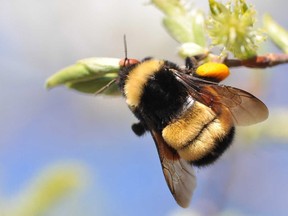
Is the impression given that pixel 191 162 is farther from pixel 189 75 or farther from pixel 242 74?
pixel 242 74

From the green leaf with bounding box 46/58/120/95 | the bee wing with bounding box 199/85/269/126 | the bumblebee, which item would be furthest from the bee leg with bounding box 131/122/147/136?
the bee wing with bounding box 199/85/269/126

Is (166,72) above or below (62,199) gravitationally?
above

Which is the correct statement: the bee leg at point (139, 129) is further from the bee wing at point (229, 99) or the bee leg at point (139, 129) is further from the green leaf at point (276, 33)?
the green leaf at point (276, 33)

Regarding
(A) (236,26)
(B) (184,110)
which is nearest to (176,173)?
(B) (184,110)

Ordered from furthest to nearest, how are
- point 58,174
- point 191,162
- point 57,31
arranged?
1. point 57,31
2. point 58,174
3. point 191,162

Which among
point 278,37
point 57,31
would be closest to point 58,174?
point 278,37

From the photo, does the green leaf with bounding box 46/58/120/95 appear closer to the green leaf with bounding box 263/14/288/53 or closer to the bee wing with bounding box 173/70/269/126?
the bee wing with bounding box 173/70/269/126

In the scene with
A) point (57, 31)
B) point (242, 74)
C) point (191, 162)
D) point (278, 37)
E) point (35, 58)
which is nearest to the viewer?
point (191, 162)

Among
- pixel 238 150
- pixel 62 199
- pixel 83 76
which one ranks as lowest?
pixel 238 150
